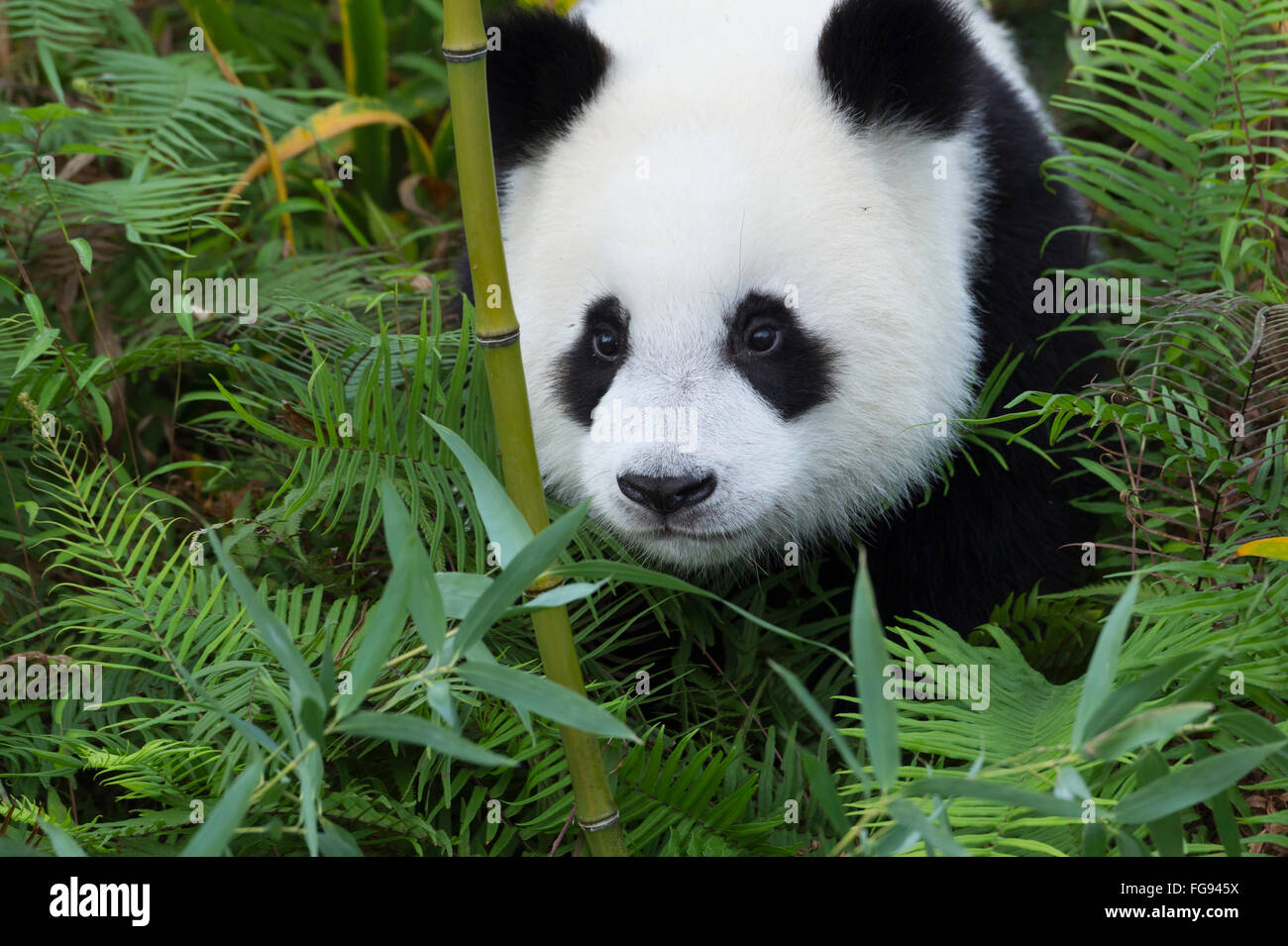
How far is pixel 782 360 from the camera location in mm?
2670

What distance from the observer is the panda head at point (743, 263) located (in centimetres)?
257

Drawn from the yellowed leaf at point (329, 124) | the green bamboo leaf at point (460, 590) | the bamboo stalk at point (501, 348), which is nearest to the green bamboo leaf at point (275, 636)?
the green bamboo leaf at point (460, 590)

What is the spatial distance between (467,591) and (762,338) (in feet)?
3.88

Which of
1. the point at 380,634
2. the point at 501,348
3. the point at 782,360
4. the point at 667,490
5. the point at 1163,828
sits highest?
the point at 782,360

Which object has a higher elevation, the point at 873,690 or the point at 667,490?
the point at 667,490

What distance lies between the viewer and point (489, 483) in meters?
1.67

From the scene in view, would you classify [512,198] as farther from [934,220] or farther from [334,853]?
[334,853]

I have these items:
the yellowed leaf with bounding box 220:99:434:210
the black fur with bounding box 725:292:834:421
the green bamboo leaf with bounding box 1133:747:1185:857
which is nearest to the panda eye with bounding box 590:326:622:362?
the black fur with bounding box 725:292:834:421

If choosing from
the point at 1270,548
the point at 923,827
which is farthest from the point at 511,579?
the point at 1270,548

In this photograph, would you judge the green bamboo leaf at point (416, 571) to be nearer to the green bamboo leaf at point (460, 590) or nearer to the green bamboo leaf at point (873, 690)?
the green bamboo leaf at point (460, 590)

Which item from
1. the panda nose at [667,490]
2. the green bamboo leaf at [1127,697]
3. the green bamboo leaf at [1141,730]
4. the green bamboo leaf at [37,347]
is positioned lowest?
the green bamboo leaf at [1141,730]

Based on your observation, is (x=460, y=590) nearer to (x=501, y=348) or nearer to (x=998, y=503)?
(x=501, y=348)

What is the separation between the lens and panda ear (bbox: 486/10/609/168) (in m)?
2.80

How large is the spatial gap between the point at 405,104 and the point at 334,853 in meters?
3.77
